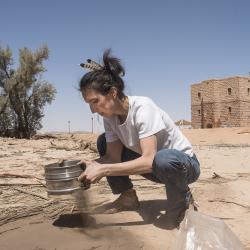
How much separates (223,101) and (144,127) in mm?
31008

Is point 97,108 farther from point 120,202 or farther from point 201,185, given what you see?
point 201,185

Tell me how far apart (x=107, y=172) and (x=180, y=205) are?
2.42 feet

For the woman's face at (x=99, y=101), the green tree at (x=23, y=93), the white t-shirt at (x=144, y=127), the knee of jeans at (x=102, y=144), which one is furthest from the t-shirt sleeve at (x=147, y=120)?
the green tree at (x=23, y=93)

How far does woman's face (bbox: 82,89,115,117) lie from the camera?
2.84 metres

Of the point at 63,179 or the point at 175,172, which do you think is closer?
the point at 63,179

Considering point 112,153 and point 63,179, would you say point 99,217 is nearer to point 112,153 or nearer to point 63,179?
point 112,153

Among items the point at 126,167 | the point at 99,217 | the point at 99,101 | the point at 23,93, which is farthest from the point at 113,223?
the point at 23,93

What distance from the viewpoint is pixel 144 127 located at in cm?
281

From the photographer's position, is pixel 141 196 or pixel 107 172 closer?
pixel 107 172

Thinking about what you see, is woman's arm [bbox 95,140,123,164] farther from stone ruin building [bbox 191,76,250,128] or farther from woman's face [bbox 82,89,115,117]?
stone ruin building [bbox 191,76,250,128]

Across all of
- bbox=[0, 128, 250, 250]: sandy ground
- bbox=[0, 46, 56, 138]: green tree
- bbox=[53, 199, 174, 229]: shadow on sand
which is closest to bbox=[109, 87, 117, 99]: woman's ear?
bbox=[0, 128, 250, 250]: sandy ground

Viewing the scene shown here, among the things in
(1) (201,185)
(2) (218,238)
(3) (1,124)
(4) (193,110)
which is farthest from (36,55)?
(2) (218,238)

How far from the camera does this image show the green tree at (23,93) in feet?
87.1

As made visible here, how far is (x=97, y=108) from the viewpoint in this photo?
9.39 ft
